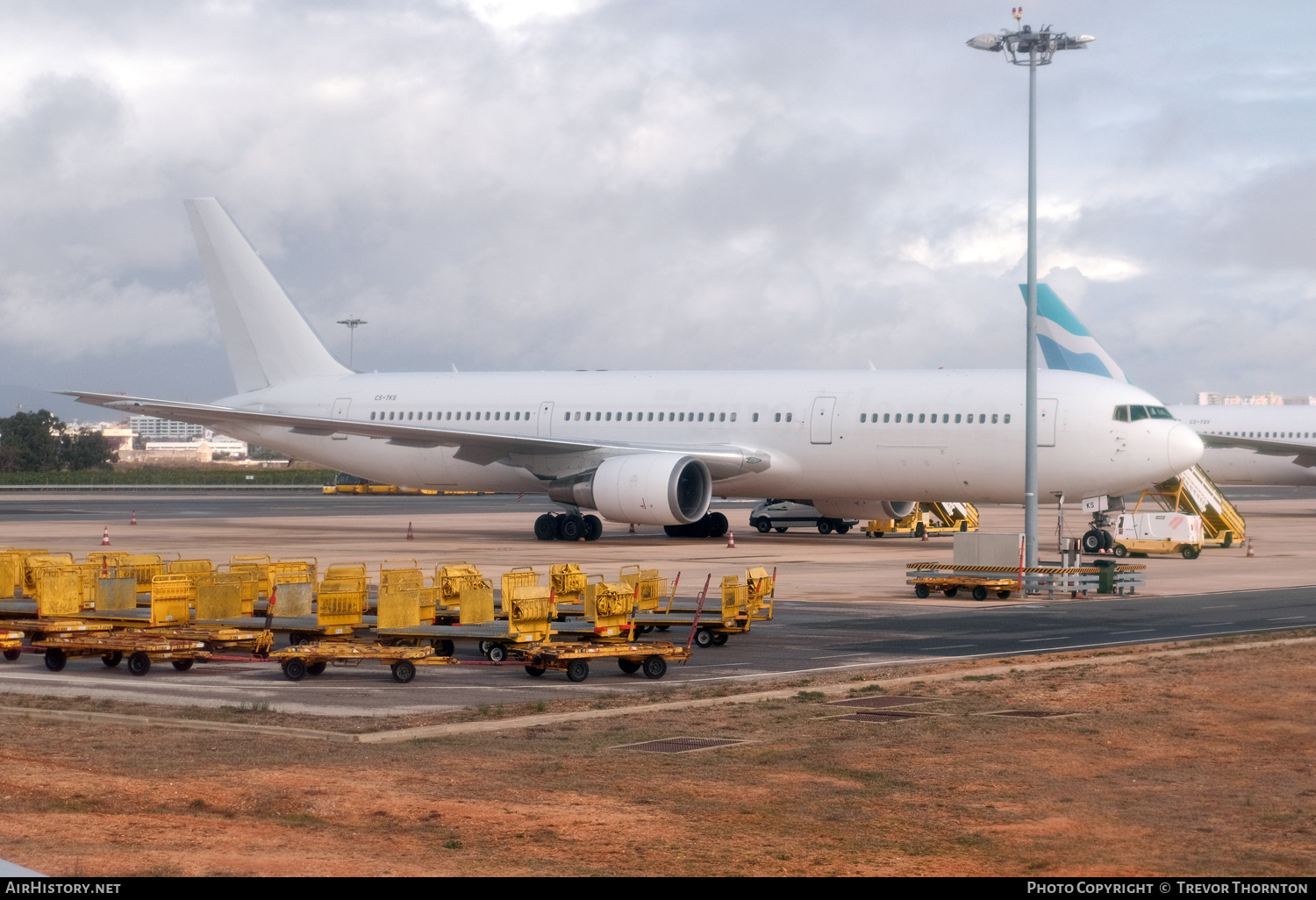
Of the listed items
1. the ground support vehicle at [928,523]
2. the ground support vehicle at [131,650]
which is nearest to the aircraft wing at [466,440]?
the ground support vehicle at [928,523]

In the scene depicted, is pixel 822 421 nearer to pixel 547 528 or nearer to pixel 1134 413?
pixel 1134 413

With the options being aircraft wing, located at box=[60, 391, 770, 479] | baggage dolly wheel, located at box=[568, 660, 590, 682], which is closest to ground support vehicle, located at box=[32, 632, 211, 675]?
baggage dolly wheel, located at box=[568, 660, 590, 682]

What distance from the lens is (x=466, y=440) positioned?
3900 cm

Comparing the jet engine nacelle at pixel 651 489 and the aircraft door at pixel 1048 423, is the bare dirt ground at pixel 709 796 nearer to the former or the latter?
the aircraft door at pixel 1048 423

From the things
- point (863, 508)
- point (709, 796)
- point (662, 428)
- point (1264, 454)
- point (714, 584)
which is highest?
point (1264, 454)

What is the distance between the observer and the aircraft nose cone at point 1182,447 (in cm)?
3434

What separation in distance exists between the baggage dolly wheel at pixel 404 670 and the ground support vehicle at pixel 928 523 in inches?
1078

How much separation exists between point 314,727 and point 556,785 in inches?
120

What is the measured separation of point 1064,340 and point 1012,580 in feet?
166

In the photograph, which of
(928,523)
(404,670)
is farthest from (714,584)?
(928,523)

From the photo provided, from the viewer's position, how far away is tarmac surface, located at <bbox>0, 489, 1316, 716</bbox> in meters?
15.1

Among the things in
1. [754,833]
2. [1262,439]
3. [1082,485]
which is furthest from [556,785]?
[1262,439]

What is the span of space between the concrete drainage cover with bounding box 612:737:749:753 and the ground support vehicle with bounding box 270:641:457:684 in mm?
4246

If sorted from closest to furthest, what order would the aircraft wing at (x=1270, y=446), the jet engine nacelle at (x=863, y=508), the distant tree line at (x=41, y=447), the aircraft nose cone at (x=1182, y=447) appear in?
the aircraft nose cone at (x=1182, y=447), the jet engine nacelle at (x=863, y=508), the aircraft wing at (x=1270, y=446), the distant tree line at (x=41, y=447)
